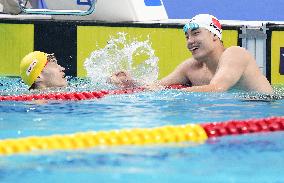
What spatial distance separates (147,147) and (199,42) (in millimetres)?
2198

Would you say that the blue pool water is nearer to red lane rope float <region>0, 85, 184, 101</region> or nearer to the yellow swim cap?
red lane rope float <region>0, 85, 184, 101</region>

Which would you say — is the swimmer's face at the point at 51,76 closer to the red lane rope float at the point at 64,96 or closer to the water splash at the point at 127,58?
the red lane rope float at the point at 64,96

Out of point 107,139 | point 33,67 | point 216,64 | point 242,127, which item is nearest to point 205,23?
point 216,64

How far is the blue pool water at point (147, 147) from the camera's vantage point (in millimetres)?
3129

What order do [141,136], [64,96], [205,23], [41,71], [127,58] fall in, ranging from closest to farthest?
[141,136]
[64,96]
[205,23]
[41,71]
[127,58]

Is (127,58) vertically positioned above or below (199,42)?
below

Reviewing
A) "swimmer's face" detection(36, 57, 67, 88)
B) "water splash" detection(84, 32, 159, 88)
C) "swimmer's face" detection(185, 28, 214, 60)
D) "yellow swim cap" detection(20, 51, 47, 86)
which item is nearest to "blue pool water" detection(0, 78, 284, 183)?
"swimmer's face" detection(185, 28, 214, 60)

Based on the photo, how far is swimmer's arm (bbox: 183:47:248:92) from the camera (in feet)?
18.4

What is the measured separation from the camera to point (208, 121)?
458 cm

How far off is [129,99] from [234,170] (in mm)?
2462

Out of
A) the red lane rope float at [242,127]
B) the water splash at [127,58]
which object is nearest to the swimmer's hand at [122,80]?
the water splash at [127,58]

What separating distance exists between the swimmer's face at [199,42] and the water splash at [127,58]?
4.66 ft

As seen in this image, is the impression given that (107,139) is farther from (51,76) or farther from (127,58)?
(127,58)

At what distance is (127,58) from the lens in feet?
24.7
